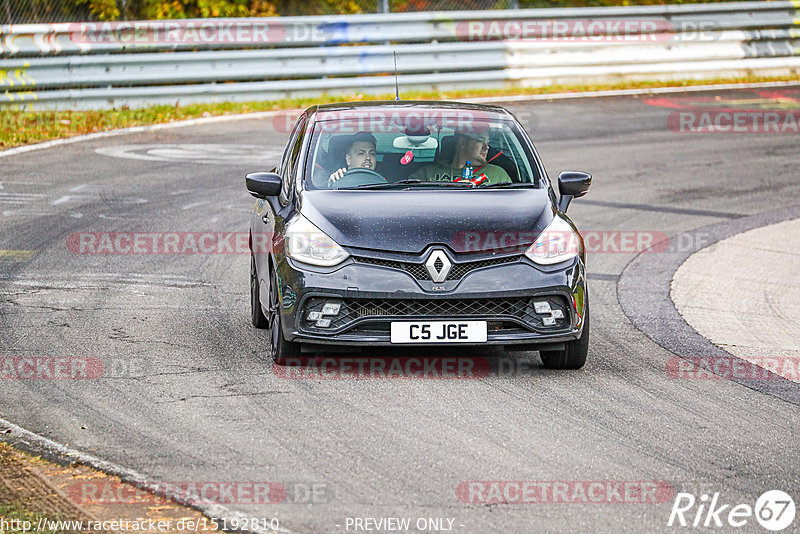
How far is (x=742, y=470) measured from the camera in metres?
6.03

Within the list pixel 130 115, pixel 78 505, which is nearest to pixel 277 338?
pixel 78 505

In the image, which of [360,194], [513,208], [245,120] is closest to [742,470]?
[513,208]

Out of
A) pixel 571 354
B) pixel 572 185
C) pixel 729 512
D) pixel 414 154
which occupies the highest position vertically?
pixel 414 154

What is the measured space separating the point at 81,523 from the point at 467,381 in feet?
9.75

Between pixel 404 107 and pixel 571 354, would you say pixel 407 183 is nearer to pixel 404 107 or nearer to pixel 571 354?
pixel 404 107

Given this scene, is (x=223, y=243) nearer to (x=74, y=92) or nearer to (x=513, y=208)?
(x=513, y=208)

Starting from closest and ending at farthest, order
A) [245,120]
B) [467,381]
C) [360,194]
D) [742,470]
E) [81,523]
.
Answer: [81,523]
[742,470]
[467,381]
[360,194]
[245,120]

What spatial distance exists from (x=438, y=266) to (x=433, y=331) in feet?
1.24

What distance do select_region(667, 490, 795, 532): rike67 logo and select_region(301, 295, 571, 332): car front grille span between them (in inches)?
85.5

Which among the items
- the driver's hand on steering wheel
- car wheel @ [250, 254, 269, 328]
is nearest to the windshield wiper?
the driver's hand on steering wheel

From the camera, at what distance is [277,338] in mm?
8047

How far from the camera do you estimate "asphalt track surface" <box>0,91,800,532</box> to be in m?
5.75

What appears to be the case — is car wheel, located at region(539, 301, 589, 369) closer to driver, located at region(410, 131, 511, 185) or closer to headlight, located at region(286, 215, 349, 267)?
driver, located at region(410, 131, 511, 185)

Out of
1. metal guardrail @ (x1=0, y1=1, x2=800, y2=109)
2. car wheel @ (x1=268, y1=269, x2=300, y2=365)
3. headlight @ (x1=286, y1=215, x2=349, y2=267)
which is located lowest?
metal guardrail @ (x1=0, y1=1, x2=800, y2=109)
